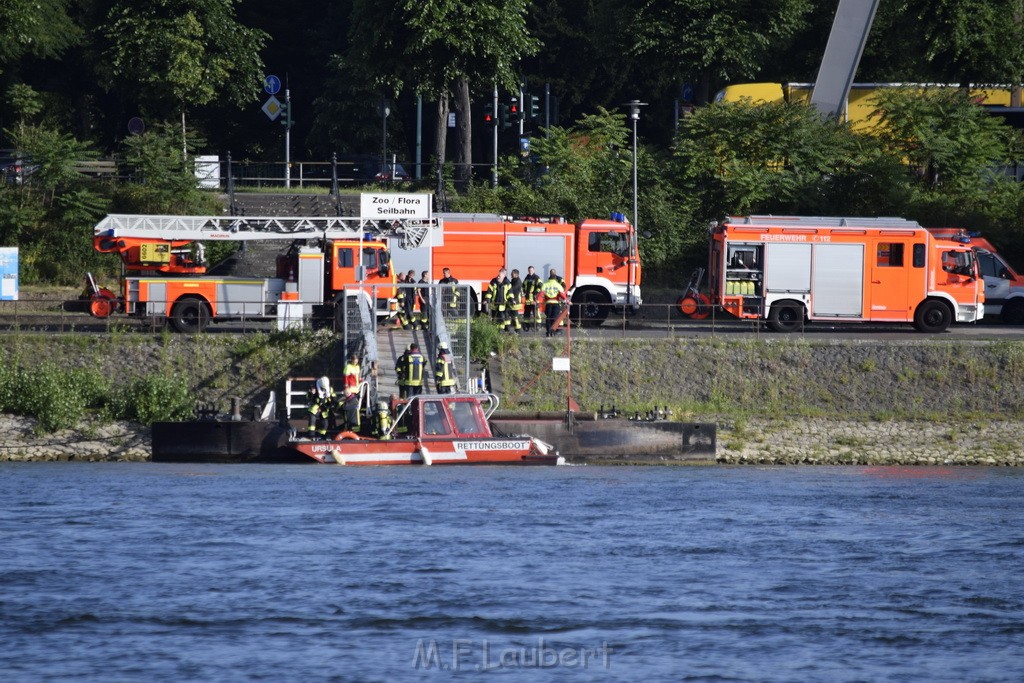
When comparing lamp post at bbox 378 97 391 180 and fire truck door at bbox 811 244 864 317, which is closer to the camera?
fire truck door at bbox 811 244 864 317

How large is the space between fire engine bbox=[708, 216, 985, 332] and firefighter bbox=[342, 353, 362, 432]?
1136 cm

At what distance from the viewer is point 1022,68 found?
53500 millimetres

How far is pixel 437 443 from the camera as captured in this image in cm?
3184

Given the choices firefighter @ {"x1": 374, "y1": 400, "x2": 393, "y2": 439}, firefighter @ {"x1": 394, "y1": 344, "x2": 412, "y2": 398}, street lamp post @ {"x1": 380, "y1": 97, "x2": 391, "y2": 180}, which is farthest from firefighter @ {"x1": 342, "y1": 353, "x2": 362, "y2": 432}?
street lamp post @ {"x1": 380, "y1": 97, "x2": 391, "y2": 180}

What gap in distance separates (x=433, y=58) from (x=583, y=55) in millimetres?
15922

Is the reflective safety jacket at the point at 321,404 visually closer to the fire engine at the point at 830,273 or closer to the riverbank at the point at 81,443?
the riverbank at the point at 81,443

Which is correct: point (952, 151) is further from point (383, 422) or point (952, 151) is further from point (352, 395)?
point (352, 395)

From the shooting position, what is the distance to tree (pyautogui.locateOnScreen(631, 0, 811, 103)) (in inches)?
2253

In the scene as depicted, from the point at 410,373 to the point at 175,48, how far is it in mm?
26134

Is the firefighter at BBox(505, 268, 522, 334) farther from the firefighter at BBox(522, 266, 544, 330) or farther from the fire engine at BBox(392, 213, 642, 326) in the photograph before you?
the fire engine at BBox(392, 213, 642, 326)

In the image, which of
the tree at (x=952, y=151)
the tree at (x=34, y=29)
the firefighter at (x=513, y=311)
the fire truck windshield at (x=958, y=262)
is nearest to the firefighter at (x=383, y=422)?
the firefighter at (x=513, y=311)

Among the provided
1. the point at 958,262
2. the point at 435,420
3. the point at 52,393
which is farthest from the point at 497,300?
the point at 958,262

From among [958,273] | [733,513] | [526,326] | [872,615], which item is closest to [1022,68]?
[958,273]

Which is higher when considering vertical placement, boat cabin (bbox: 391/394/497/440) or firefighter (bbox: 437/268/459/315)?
firefighter (bbox: 437/268/459/315)
